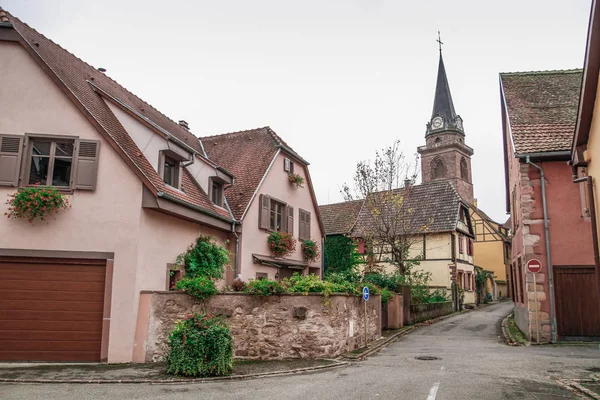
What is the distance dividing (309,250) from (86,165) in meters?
12.2

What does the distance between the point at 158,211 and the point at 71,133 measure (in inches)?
110

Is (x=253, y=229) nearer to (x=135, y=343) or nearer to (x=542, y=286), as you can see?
(x=135, y=343)

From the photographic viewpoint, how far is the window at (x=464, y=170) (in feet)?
238

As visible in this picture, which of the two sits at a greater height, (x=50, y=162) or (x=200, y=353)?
(x=50, y=162)

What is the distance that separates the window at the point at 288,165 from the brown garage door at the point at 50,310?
11.1 meters

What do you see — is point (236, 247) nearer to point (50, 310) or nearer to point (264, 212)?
point (264, 212)

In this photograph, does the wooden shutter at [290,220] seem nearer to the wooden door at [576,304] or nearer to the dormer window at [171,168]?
the dormer window at [171,168]

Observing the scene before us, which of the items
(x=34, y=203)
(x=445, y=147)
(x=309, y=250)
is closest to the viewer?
(x=34, y=203)

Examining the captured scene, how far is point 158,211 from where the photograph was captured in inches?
506

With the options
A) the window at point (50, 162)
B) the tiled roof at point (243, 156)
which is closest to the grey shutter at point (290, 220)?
the tiled roof at point (243, 156)

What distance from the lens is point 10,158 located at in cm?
1183

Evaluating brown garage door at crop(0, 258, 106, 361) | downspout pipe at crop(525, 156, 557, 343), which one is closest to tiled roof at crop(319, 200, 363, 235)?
downspout pipe at crop(525, 156, 557, 343)

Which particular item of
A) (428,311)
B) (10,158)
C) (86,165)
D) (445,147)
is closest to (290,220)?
(428,311)

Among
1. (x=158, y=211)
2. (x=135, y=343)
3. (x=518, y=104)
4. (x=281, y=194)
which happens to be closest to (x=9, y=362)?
(x=135, y=343)
